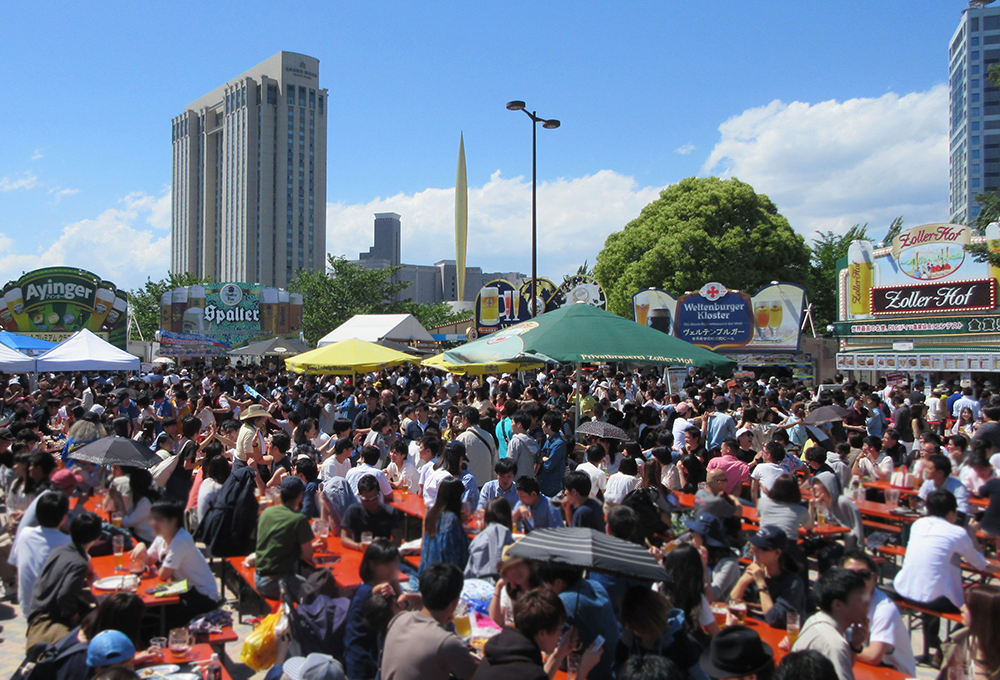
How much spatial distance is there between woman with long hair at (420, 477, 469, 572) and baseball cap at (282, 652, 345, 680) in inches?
84.4

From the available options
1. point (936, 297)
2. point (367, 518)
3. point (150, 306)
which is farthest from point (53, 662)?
point (150, 306)

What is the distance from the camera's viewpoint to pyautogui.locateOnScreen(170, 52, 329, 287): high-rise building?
116m

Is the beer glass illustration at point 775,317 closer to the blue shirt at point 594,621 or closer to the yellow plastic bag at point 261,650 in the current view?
the blue shirt at point 594,621

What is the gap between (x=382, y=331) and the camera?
23.7 metres

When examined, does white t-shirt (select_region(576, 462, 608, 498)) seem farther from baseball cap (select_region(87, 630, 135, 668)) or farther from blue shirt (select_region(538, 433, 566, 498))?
baseball cap (select_region(87, 630, 135, 668))

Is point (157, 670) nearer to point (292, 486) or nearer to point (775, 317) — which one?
point (292, 486)

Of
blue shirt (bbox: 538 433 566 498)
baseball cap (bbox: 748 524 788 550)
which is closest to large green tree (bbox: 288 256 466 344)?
blue shirt (bbox: 538 433 566 498)

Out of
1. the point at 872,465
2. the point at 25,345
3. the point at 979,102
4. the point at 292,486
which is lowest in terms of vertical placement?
the point at 872,465

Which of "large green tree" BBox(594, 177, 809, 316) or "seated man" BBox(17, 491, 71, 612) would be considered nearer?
"seated man" BBox(17, 491, 71, 612)

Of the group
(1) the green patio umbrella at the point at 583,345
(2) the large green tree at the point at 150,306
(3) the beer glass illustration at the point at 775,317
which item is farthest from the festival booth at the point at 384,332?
(2) the large green tree at the point at 150,306

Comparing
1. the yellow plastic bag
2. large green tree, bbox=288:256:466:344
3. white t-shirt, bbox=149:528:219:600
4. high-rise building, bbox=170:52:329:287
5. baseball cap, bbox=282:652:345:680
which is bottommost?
the yellow plastic bag

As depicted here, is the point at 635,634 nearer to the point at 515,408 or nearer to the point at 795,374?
the point at 515,408

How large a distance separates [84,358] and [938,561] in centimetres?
1631

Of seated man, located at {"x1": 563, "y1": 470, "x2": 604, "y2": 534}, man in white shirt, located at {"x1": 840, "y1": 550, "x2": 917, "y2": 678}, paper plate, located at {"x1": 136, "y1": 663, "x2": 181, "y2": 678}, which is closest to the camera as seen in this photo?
paper plate, located at {"x1": 136, "y1": 663, "x2": 181, "y2": 678}
